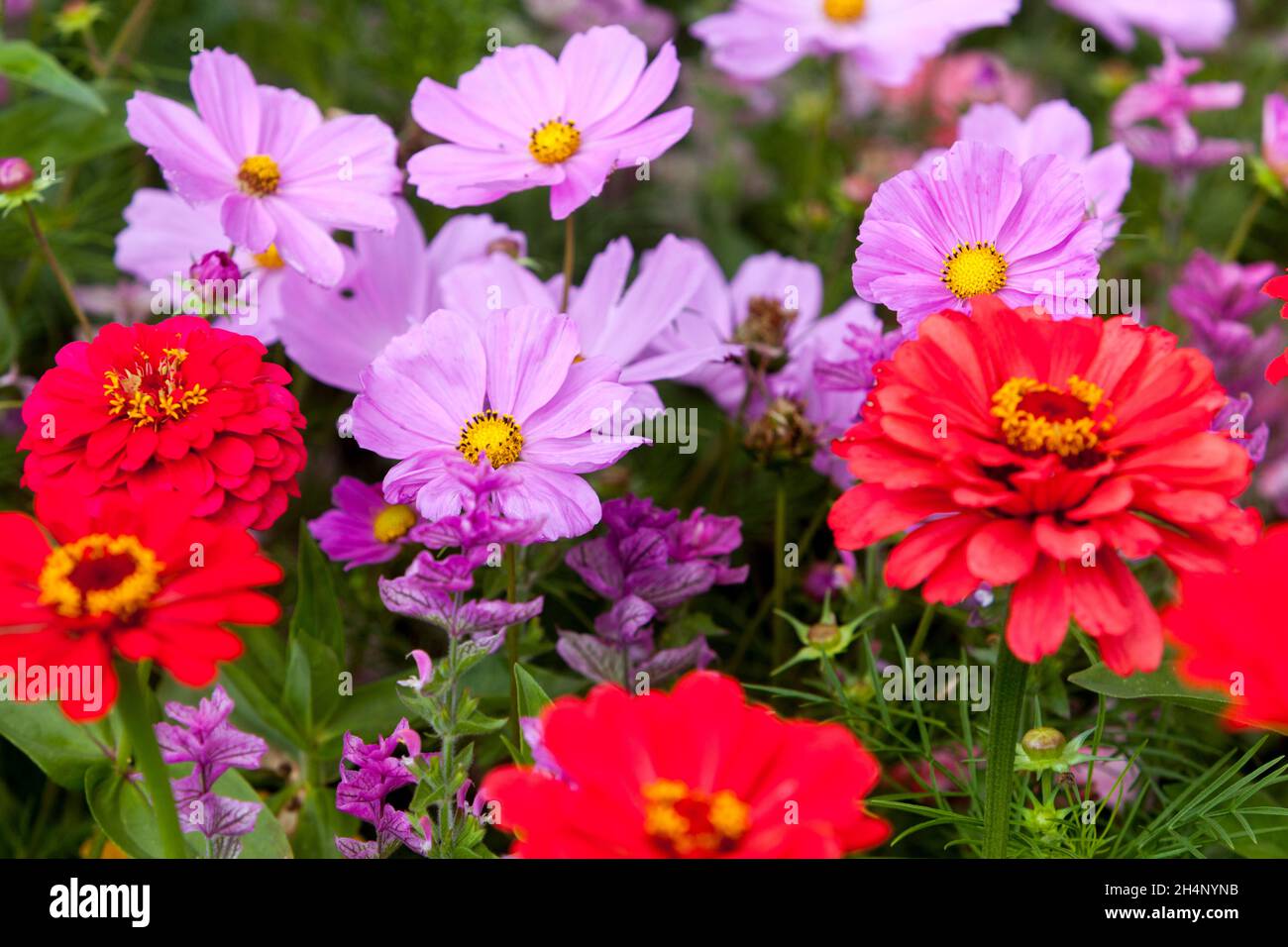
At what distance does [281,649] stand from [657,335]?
0.24 meters

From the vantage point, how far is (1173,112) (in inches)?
31.2

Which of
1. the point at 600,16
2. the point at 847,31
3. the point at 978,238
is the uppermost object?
the point at 600,16

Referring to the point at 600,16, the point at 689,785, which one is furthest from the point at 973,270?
the point at 600,16

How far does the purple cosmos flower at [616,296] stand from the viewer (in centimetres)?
63

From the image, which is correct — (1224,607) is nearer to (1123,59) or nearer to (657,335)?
(657,335)

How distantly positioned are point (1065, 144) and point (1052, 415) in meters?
0.33

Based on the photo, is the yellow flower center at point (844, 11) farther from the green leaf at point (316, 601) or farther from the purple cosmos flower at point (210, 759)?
the purple cosmos flower at point (210, 759)

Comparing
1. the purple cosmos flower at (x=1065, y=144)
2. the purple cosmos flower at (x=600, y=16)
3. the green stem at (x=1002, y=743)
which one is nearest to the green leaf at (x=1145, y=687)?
the green stem at (x=1002, y=743)

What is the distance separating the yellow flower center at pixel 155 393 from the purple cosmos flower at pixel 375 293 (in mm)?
148

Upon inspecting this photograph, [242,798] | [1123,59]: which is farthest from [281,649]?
[1123,59]

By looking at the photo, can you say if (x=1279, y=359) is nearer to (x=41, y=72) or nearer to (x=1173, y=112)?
(x=1173, y=112)

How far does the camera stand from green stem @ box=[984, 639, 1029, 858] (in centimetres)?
45

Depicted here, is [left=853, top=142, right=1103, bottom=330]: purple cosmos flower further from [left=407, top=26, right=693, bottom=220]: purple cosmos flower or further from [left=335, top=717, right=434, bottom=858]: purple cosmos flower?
[left=335, top=717, right=434, bottom=858]: purple cosmos flower

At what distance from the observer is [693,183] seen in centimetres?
111
